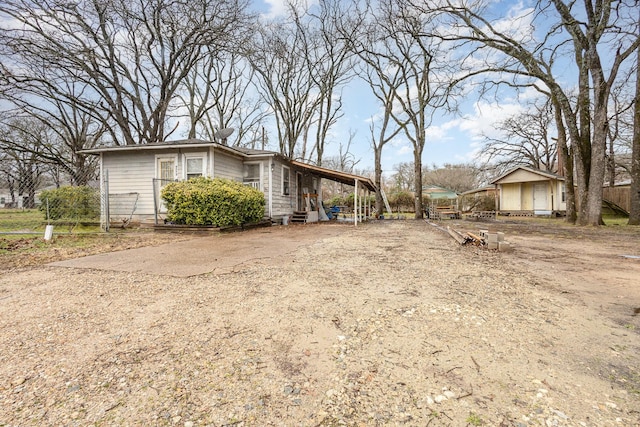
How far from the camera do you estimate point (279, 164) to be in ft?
41.7

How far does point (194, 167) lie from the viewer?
413 inches

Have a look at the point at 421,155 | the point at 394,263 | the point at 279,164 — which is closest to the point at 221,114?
the point at 279,164

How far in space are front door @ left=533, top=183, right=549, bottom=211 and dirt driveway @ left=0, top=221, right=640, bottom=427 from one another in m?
20.5

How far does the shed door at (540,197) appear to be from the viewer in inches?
800

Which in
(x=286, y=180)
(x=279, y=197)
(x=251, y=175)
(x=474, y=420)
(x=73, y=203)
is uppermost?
(x=251, y=175)

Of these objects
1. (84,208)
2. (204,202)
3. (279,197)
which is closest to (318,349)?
(204,202)

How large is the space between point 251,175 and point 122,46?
9.71m

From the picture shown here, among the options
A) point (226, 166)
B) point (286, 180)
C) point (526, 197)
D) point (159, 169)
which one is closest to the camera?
point (159, 169)

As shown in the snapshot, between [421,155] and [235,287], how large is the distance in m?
17.1

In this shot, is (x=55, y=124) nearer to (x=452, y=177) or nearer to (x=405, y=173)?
(x=405, y=173)

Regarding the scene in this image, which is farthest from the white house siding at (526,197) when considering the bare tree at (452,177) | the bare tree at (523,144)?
the bare tree at (452,177)

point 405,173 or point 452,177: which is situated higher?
point 405,173

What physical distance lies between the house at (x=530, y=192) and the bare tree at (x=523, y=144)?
5.93 metres

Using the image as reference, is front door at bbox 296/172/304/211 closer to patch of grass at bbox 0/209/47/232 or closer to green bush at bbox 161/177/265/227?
green bush at bbox 161/177/265/227
